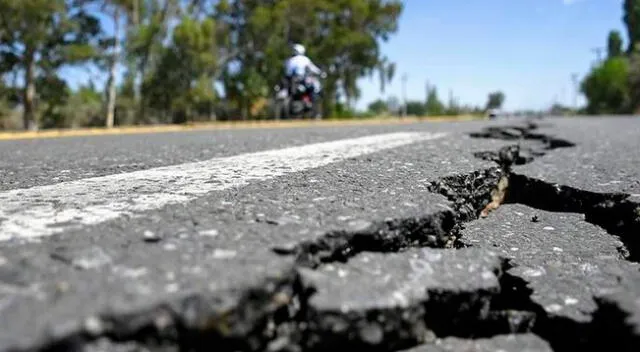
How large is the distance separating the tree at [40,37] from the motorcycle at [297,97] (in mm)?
10010

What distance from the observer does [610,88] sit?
1911 inches

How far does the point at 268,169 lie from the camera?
7.61 ft

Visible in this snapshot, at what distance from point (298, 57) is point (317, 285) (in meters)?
10.5

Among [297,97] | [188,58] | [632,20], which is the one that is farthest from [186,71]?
[632,20]

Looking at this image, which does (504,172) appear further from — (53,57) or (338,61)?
(338,61)

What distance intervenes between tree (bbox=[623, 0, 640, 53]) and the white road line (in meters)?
56.5

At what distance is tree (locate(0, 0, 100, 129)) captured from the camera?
17.8 m

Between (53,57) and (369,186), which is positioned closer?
(369,186)

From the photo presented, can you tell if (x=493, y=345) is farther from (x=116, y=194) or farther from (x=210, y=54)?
(x=210, y=54)

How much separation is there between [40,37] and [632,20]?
50.1 meters

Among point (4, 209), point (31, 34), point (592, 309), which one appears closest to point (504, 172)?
point (592, 309)

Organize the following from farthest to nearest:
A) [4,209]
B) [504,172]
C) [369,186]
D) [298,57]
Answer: [298,57], [504,172], [369,186], [4,209]

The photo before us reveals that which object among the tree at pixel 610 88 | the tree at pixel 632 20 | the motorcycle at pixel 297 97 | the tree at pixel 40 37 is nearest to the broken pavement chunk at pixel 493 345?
the motorcycle at pixel 297 97

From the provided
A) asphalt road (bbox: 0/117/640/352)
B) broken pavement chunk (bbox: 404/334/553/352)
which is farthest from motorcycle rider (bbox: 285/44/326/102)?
broken pavement chunk (bbox: 404/334/553/352)
